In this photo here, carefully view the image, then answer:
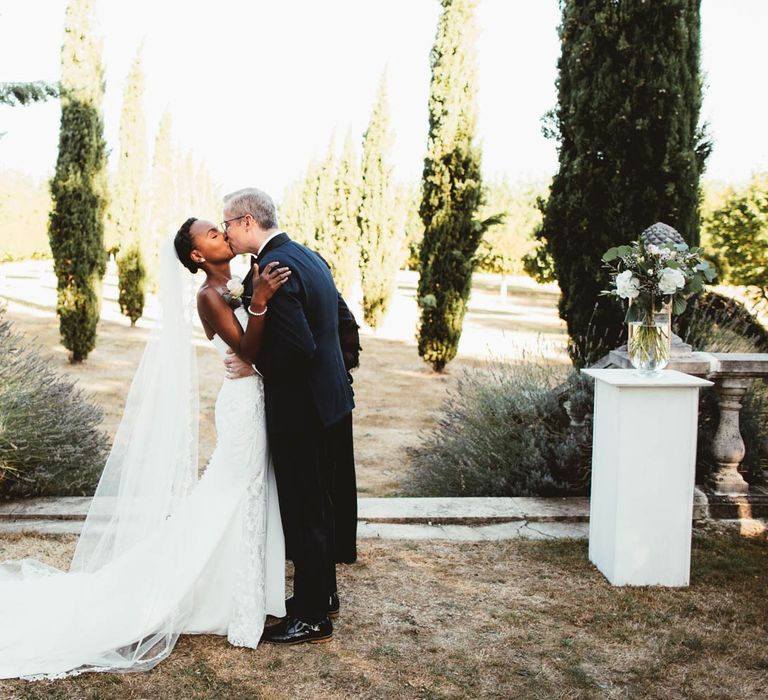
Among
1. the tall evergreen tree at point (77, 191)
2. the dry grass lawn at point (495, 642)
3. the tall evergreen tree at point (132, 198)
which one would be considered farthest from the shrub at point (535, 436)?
the tall evergreen tree at point (132, 198)

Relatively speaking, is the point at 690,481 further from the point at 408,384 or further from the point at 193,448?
the point at 408,384

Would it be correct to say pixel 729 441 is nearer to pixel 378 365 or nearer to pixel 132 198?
pixel 378 365

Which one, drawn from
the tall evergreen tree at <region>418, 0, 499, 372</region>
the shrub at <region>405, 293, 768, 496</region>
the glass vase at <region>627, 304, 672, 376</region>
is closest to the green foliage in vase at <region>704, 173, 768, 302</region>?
the tall evergreen tree at <region>418, 0, 499, 372</region>

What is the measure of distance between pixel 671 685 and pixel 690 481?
130cm

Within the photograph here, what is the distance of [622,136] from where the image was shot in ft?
22.6

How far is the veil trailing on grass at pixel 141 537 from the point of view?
3248 mm

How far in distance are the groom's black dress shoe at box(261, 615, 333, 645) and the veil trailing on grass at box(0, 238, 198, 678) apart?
410mm

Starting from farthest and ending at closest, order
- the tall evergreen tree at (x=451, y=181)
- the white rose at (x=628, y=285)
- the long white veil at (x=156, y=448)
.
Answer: the tall evergreen tree at (x=451, y=181), the white rose at (x=628, y=285), the long white veil at (x=156, y=448)

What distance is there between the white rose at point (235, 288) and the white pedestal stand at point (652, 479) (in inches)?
80.0

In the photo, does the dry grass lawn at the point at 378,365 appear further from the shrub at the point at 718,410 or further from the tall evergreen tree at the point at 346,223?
the tall evergreen tree at the point at 346,223

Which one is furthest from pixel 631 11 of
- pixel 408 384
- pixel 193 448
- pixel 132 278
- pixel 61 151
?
pixel 132 278

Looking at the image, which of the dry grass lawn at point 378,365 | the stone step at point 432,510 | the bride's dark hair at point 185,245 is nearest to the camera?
the bride's dark hair at point 185,245

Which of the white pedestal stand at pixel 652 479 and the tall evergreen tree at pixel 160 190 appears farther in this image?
the tall evergreen tree at pixel 160 190

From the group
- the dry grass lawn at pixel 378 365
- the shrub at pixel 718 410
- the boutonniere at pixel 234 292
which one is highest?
the boutonniere at pixel 234 292
